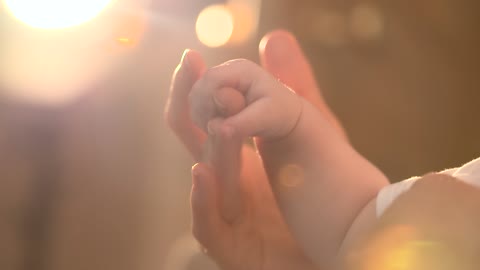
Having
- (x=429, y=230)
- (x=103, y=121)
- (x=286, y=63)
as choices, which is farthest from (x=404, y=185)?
(x=103, y=121)

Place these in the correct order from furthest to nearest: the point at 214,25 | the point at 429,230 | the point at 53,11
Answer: the point at 214,25 → the point at 53,11 → the point at 429,230

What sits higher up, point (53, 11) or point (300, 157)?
point (53, 11)

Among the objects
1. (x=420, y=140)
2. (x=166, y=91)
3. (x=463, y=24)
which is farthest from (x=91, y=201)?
(x=463, y=24)

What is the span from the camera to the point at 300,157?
47 cm

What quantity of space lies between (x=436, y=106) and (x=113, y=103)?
2.12ft

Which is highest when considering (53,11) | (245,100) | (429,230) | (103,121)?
(53,11)

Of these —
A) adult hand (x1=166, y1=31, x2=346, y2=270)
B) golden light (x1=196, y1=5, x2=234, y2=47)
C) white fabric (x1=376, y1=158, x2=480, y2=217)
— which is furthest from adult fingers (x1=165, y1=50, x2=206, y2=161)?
golden light (x1=196, y1=5, x2=234, y2=47)

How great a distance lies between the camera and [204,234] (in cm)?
47

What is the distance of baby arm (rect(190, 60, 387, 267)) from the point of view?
43cm

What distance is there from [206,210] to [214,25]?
0.44 m

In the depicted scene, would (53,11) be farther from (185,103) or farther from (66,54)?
(185,103)

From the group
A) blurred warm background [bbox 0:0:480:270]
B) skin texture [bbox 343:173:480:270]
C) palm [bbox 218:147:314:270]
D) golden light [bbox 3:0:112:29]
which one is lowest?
skin texture [bbox 343:173:480:270]

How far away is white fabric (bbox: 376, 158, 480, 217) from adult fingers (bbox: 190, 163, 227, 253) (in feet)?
0.40

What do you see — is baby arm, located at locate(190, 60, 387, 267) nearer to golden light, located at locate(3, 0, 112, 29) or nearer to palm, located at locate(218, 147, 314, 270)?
palm, located at locate(218, 147, 314, 270)
